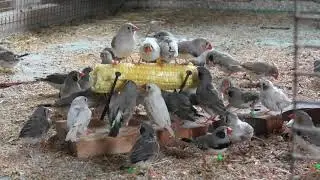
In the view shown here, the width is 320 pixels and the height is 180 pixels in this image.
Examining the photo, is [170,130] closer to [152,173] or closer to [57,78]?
[152,173]

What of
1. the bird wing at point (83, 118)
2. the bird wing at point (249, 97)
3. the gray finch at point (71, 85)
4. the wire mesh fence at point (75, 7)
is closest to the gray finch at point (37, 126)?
the bird wing at point (83, 118)

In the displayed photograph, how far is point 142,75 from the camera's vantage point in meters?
5.05

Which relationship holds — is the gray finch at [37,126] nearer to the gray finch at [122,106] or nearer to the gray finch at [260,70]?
the gray finch at [122,106]

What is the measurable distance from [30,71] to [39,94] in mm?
1105

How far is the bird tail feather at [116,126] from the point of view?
4438mm

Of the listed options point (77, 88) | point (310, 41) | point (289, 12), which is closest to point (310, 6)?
point (289, 12)

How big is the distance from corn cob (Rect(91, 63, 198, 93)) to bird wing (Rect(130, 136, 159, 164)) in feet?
2.86

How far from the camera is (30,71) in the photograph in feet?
24.0

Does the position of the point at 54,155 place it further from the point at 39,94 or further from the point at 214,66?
the point at 214,66

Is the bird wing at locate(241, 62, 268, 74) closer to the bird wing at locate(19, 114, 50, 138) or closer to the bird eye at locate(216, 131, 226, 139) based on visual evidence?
the bird eye at locate(216, 131, 226, 139)

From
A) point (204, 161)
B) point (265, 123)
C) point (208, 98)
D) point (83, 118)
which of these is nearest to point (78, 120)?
point (83, 118)

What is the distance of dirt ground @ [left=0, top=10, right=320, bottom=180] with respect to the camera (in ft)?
14.0

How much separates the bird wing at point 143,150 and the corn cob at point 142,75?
87 cm

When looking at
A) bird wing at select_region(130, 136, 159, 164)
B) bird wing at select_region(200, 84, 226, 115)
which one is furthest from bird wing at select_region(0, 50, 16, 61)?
bird wing at select_region(130, 136, 159, 164)
